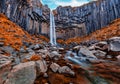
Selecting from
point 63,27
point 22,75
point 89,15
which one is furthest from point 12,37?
point 89,15

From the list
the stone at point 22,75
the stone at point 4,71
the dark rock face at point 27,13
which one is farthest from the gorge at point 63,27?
the stone at point 22,75

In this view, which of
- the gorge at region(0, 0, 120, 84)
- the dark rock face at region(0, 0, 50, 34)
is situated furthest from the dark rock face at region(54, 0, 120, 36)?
the dark rock face at region(0, 0, 50, 34)

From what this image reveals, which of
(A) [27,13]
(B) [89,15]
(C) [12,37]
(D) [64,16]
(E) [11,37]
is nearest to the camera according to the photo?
(E) [11,37]

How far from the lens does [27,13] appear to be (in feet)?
185

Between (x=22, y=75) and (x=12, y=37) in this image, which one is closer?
(x=22, y=75)

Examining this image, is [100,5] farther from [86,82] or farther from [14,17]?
[86,82]

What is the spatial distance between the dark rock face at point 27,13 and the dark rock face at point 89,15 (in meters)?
10.6

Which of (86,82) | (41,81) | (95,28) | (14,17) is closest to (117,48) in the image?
(86,82)

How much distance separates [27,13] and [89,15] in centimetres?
3593

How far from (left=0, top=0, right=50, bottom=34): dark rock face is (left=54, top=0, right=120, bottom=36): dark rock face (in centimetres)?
1056

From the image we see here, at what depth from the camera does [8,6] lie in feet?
153

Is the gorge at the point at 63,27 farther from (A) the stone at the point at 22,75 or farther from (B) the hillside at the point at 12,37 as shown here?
(A) the stone at the point at 22,75

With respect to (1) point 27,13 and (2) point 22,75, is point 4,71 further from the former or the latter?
(1) point 27,13

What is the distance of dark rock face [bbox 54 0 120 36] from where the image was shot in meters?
62.9
